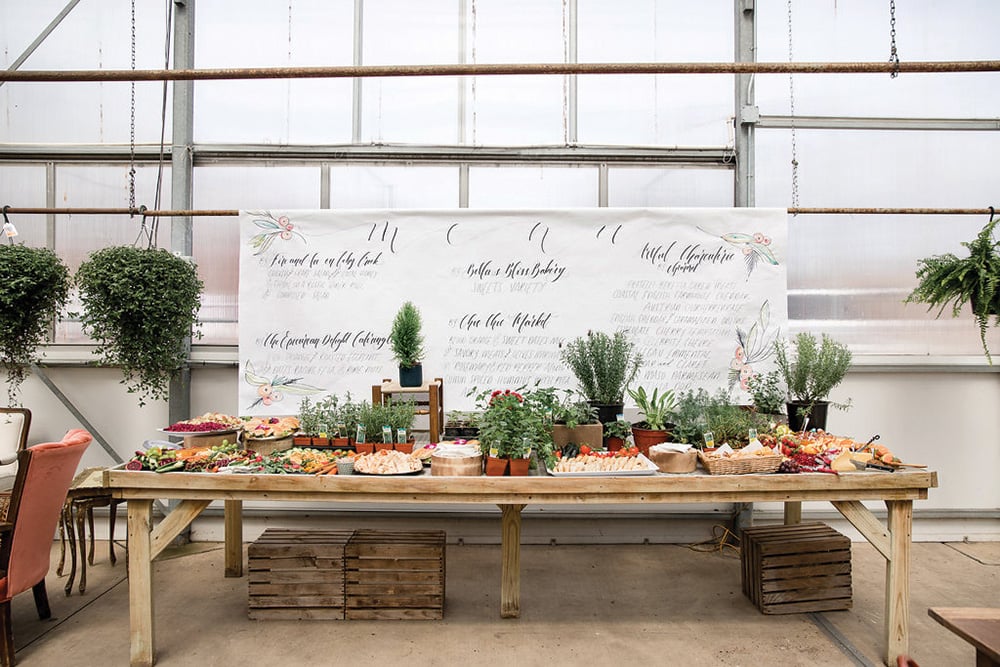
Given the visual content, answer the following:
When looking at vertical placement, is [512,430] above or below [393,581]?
above

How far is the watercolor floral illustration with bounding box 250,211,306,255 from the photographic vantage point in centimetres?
439

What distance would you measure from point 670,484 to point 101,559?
149 inches

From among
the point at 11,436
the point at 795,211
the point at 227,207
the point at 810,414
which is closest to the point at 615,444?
the point at 810,414

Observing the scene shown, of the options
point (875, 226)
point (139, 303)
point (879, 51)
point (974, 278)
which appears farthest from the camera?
point (879, 51)

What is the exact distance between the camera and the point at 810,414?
3.72 m

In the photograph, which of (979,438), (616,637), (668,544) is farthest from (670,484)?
(979,438)

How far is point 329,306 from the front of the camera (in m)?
4.39

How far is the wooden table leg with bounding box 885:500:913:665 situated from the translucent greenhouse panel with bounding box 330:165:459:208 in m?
3.41

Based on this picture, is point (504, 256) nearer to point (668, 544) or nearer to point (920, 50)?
point (668, 544)

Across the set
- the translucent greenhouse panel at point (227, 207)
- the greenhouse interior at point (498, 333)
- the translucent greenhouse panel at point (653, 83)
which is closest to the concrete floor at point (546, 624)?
the greenhouse interior at point (498, 333)

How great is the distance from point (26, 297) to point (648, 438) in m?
3.71

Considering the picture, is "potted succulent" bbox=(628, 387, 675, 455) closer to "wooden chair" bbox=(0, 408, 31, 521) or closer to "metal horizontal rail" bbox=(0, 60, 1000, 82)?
"metal horizontal rail" bbox=(0, 60, 1000, 82)

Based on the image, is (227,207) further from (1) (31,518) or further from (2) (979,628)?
(2) (979,628)

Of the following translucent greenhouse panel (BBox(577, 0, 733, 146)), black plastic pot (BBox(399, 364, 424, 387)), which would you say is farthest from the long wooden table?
translucent greenhouse panel (BBox(577, 0, 733, 146))
